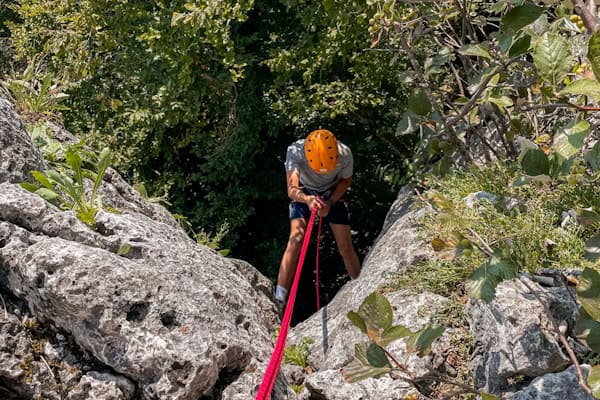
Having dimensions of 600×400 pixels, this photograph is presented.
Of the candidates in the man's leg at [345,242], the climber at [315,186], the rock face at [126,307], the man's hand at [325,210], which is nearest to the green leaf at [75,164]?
the rock face at [126,307]

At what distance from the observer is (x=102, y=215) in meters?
4.14

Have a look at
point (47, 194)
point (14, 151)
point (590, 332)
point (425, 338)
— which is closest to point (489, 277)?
point (425, 338)

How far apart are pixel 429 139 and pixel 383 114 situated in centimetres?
268

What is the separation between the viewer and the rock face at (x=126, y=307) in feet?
11.2

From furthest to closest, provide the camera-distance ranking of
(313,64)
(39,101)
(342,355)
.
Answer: (313,64), (39,101), (342,355)

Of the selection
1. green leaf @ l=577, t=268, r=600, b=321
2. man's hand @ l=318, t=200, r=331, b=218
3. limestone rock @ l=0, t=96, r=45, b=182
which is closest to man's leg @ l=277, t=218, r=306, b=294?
man's hand @ l=318, t=200, r=331, b=218

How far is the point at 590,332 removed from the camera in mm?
2535

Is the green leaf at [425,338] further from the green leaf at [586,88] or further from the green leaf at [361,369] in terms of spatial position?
the green leaf at [586,88]

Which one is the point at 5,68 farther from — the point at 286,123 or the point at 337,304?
the point at 337,304

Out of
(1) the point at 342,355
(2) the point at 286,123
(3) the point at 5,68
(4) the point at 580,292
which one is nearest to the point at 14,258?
(1) the point at 342,355

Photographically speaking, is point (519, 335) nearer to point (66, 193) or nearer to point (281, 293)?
point (66, 193)

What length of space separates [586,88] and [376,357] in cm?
116

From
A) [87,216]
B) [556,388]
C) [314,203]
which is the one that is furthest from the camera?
[314,203]

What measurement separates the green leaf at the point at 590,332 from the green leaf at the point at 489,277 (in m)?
0.32
